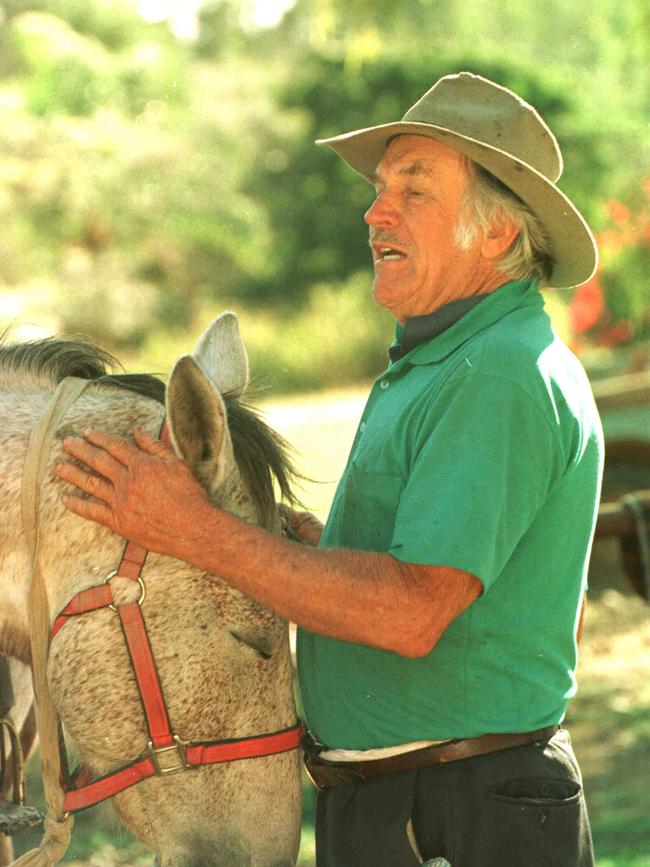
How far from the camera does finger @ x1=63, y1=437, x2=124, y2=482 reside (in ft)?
7.11

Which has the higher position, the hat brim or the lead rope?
the hat brim

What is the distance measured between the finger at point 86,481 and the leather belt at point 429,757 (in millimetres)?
688

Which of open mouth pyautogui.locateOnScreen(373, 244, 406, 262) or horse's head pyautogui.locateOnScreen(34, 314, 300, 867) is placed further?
open mouth pyautogui.locateOnScreen(373, 244, 406, 262)

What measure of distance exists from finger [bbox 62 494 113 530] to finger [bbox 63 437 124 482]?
5cm

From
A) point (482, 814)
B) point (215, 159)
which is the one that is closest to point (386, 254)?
point (482, 814)

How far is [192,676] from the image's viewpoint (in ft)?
7.26

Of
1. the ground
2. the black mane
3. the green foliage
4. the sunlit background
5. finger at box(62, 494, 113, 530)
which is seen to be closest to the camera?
finger at box(62, 494, 113, 530)

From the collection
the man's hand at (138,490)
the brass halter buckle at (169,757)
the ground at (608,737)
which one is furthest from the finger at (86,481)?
the ground at (608,737)

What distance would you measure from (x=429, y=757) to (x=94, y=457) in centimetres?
83

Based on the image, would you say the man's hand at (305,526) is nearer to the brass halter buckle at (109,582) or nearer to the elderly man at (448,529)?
the elderly man at (448,529)

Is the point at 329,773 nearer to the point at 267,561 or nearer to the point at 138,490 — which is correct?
the point at 267,561

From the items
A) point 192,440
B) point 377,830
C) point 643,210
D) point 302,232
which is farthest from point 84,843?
point 302,232

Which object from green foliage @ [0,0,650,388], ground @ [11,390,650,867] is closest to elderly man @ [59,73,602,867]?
ground @ [11,390,650,867]

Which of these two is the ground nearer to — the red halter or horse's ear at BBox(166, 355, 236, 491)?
the red halter
